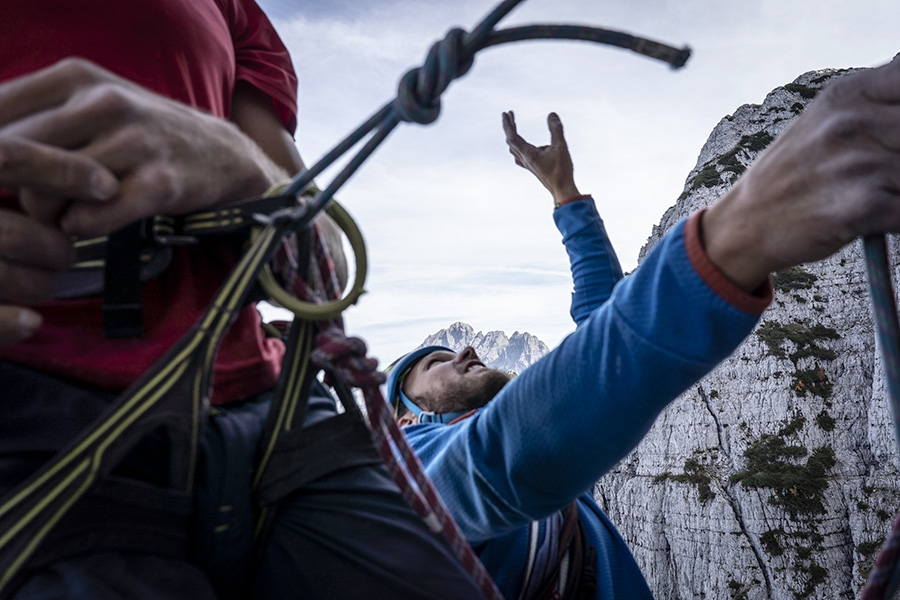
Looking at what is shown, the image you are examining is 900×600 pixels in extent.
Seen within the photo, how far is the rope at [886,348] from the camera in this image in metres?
0.80

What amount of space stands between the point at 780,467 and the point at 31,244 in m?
16.7

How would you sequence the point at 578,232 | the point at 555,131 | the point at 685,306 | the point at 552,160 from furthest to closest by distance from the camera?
1. the point at 555,131
2. the point at 552,160
3. the point at 578,232
4. the point at 685,306

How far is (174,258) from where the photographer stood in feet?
3.71

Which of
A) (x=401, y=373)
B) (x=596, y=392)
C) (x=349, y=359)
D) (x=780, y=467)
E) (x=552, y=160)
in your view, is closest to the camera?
(x=349, y=359)

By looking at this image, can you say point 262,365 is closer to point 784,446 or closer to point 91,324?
point 91,324

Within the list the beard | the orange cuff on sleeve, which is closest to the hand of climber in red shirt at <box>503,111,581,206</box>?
the beard

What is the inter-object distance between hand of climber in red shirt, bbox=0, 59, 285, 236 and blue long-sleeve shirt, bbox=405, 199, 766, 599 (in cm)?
94

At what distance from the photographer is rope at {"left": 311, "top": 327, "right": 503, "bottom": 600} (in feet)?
3.29

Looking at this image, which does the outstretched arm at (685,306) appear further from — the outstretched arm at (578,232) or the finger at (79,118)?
the outstretched arm at (578,232)

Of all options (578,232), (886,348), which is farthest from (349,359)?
(578,232)

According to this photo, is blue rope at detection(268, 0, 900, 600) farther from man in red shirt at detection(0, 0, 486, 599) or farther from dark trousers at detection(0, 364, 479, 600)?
dark trousers at detection(0, 364, 479, 600)

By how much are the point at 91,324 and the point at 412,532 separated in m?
0.75

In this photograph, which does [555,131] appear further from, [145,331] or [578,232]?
[145,331]

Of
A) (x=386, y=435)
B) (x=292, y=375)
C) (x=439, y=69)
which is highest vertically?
(x=439, y=69)
